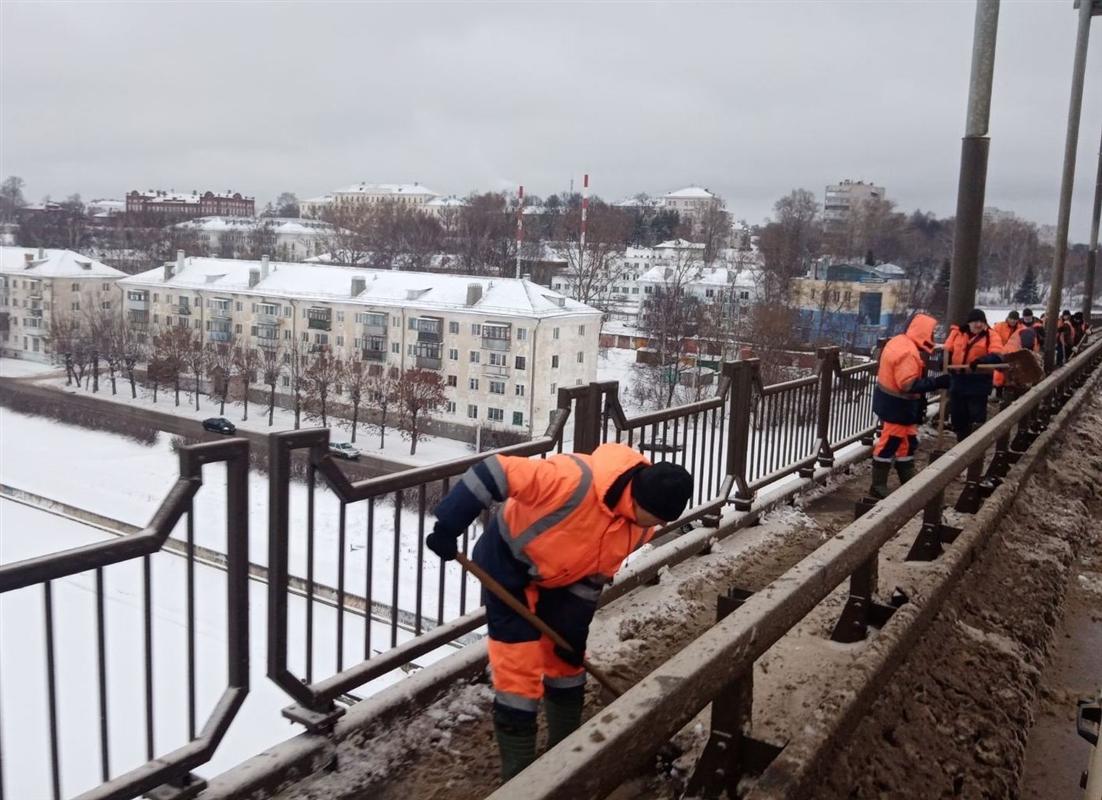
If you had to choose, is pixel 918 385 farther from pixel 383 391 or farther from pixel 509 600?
pixel 383 391

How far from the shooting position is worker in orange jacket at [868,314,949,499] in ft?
24.6

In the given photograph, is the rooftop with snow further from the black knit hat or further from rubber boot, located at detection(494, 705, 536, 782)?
the black knit hat

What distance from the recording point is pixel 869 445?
32.7ft

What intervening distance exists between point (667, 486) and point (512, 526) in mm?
592

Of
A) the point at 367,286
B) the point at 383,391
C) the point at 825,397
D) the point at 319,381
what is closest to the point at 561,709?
the point at 825,397

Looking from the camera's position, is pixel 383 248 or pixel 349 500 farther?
pixel 383 248

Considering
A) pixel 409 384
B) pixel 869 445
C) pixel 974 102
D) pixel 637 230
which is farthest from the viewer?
pixel 637 230

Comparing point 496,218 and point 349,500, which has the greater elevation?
point 496,218

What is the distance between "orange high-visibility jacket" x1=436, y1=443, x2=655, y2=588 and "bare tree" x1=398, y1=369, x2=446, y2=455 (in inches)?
1648

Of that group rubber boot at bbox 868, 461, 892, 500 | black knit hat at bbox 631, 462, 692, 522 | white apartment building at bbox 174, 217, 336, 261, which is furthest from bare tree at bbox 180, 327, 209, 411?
black knit hat at bbox 631, 462, 692, 522

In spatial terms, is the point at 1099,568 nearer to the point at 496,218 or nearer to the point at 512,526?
the point at 512,526

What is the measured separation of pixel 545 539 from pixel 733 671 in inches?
39.7

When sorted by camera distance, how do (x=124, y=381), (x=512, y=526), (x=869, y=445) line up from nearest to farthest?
(x=512, y=526) → (x=869, y=445) → (x=124, y=381)

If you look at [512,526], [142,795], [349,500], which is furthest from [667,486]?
[142,795]
